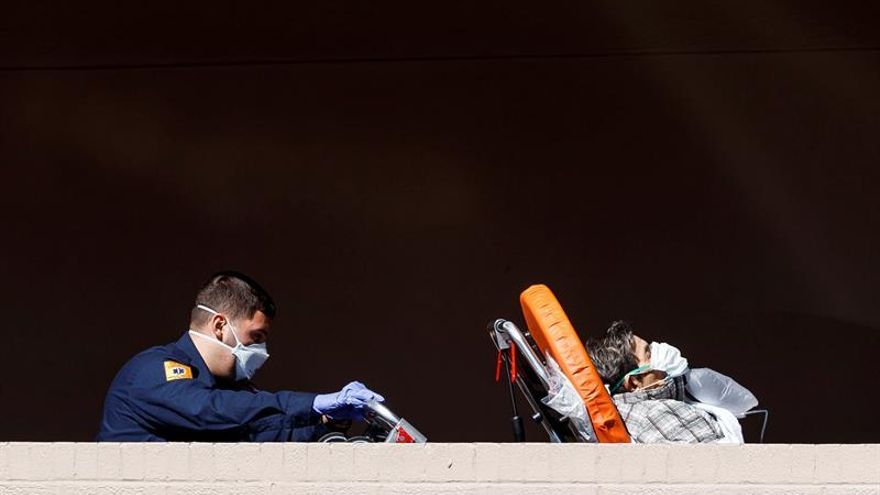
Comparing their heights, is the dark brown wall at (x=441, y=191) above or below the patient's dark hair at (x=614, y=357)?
above

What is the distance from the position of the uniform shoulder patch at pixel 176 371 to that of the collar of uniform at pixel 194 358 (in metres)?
0.05

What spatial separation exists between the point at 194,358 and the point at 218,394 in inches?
9.7

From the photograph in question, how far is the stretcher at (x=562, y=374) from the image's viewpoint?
4.15 meters

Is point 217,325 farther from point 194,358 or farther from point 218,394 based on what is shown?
point 218,394

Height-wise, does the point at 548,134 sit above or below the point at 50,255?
above

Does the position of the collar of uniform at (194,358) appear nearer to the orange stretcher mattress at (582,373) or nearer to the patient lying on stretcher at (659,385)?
the orange stretcher mattress at (582,373)

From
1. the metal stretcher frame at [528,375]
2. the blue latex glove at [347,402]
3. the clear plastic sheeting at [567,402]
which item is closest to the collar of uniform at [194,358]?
the blue latex glove at [347,402]

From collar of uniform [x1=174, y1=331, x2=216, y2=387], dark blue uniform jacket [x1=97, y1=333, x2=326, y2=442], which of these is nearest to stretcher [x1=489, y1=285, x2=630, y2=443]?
dark blue uniform jacket [x1=97, y1=333, x2=326, y2=442]

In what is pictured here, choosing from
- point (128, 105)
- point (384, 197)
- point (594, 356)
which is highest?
point (128, 105)

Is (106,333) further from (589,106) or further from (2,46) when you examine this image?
(589,106)

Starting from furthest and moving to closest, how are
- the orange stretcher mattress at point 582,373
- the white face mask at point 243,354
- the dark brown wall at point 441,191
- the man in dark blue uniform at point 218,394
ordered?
the dark brown wall at point 441,191 < the white face mask at point 243,354 < the man in dark blue uniform at point 218,394 < the orange stretcher mattress at point 582,373

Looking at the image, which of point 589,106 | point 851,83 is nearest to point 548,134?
point 589,106

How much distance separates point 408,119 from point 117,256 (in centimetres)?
165

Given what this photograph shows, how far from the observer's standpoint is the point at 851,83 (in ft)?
25.0
